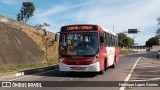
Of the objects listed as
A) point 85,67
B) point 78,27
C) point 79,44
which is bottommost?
point 85,67

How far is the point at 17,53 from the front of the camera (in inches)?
1147

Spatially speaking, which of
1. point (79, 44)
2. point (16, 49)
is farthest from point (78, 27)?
point (16, 49)

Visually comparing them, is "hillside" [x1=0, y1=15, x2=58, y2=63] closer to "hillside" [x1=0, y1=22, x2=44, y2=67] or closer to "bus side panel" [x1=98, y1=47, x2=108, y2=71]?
"hillside" [x1=0, y1=22, x2=44, y2=67]

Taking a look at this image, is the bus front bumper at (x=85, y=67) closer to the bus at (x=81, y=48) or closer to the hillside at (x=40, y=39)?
the bus at (x=81, y=48)

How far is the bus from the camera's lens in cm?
1756

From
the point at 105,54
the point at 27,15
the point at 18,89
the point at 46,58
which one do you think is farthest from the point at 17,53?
the point at 27,15

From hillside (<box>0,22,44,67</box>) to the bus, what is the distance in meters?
8.09

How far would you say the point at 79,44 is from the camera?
17.9 m

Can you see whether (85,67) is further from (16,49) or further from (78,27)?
(16,49)

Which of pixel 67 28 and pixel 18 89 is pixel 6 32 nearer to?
pixel 67 28

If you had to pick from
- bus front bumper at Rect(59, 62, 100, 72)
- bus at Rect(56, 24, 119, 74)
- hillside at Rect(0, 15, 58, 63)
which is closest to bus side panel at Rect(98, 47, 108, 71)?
bus at Rect(56, 24, 119, 74)

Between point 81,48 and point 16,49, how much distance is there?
13.3 meters

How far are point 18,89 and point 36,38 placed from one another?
28521mm

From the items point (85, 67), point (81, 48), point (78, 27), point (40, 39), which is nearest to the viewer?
point (85, 67)
